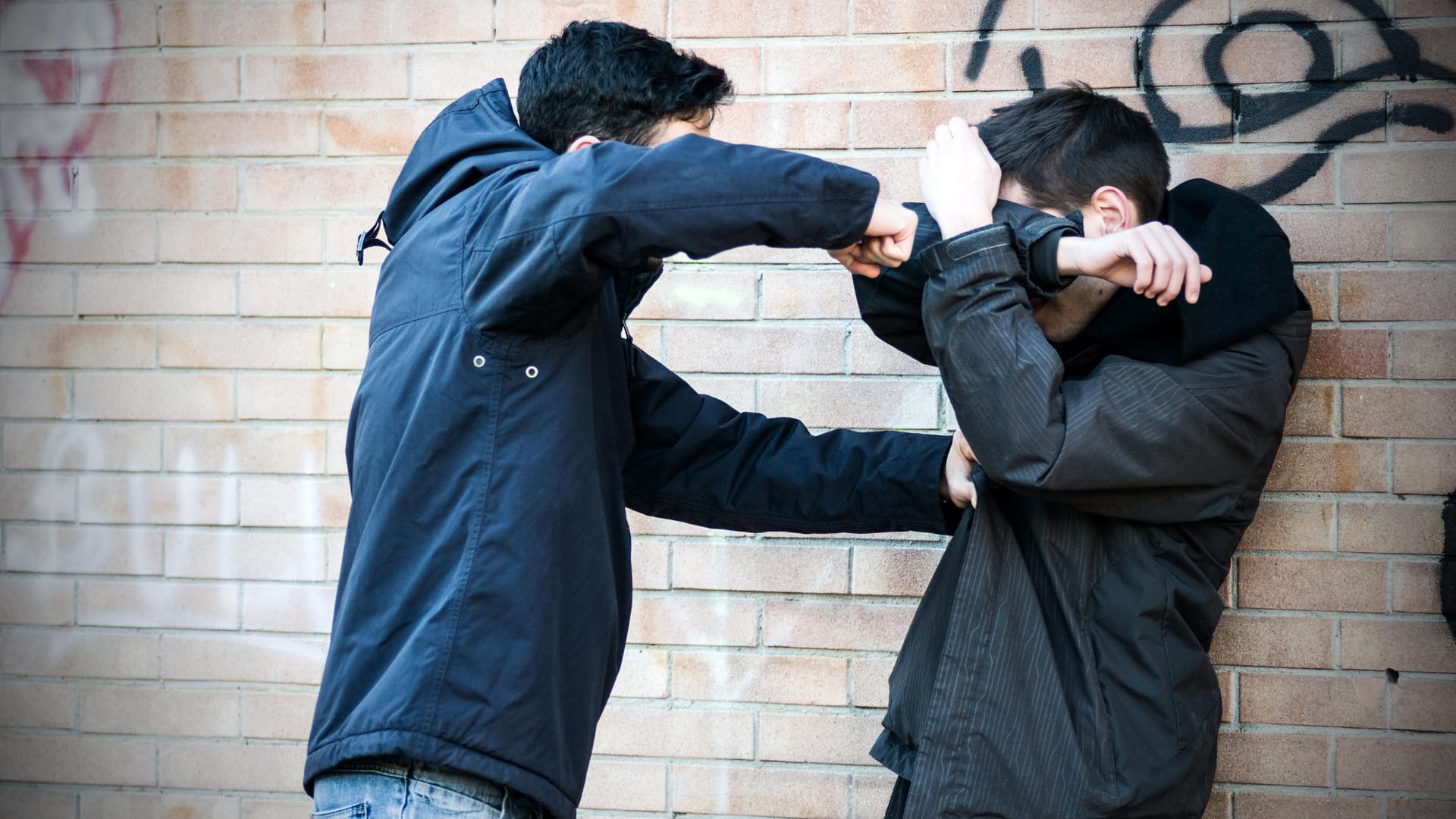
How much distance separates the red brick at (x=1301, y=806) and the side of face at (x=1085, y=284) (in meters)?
1.30

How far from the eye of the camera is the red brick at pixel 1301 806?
2.57 metres

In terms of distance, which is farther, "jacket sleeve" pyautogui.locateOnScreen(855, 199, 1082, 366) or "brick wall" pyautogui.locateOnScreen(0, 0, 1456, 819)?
"brick wall" pyautogui.locateOnScreen(0, 0, 1456, 819)

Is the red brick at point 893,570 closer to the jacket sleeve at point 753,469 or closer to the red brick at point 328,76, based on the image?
the jacket sleeve at point 753,469

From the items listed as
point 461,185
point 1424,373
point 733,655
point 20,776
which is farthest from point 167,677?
point 1424,373

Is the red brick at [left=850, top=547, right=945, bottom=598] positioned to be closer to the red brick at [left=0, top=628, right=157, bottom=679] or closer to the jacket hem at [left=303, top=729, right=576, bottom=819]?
the jacket hem at [left=303, top=729, right=576, bottom=819]

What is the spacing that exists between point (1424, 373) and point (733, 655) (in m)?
1.64

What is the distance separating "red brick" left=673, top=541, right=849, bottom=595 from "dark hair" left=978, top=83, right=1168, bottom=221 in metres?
1.06

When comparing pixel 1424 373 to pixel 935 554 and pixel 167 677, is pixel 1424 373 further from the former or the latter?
pixel 167 677

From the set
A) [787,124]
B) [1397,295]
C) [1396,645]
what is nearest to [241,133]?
[787,124]

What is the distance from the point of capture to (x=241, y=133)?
9.48 ft

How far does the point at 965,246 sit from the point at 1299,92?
4.21 feet

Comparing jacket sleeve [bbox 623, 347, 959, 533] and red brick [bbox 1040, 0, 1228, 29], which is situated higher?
red brick [bbox 1040, 0, 1228, 29]

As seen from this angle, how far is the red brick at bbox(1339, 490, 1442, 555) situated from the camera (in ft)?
8.25

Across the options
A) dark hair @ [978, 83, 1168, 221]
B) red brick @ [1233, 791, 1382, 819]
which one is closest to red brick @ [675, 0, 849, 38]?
dark hair @ [978, 83, 1168, 221]
